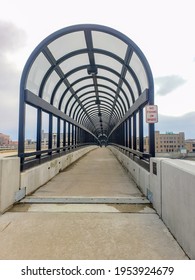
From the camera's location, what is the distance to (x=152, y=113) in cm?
460

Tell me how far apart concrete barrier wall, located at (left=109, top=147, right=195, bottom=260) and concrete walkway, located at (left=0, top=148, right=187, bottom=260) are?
152mm

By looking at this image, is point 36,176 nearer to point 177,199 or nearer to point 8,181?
point 8,181

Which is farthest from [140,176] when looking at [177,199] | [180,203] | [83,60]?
[83,60]

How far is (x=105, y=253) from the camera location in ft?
7.02

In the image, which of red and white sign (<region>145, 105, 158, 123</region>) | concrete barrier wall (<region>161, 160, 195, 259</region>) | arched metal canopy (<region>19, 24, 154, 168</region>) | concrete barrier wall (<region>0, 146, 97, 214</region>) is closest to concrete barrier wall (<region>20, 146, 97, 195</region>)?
concrete barrier wall (<region>0, 146, 97, 214</region>)

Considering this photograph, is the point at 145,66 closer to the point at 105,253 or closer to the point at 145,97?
the point at 145,97

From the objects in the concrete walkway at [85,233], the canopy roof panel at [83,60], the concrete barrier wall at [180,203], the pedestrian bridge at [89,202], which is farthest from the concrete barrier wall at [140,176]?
the canopy roof panel at [83,60]

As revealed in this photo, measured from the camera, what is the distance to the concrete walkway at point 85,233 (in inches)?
84.5

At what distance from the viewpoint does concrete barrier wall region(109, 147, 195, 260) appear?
78.8 inches

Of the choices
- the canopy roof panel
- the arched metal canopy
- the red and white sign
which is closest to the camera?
the red and white sign

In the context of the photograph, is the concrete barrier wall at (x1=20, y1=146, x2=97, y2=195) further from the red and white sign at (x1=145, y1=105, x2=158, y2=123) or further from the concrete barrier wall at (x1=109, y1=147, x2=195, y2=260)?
the red and white sign at (x1=145, y1=105, x2=158, y2=123)
